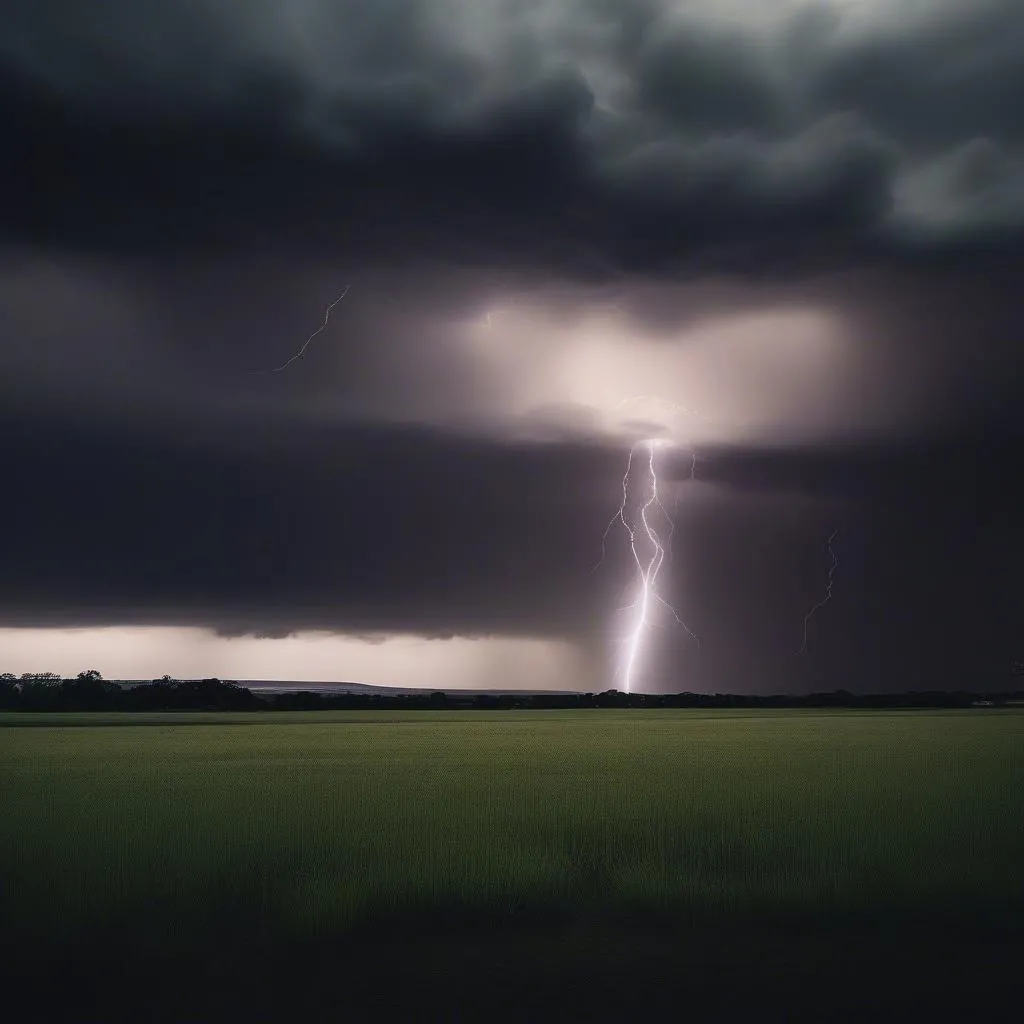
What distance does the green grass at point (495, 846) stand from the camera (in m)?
13.2

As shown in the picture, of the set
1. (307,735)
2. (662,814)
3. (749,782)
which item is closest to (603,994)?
(662,814)

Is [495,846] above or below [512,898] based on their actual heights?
above

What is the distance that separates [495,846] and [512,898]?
3713mm

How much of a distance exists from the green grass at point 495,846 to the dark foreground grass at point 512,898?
0.07m

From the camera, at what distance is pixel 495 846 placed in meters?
17.7

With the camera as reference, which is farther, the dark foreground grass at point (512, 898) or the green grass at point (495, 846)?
the green grass at point (495, 846)

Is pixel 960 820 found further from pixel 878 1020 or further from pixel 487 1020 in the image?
pixel 487 1020

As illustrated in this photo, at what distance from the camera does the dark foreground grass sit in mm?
9820

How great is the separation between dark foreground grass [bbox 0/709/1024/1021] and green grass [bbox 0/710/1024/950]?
0.07 meters

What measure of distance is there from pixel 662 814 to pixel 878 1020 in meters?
13.0

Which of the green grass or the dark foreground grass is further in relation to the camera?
the green grass

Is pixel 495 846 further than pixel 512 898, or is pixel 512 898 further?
pixel 495 846

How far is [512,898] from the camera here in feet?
45.9

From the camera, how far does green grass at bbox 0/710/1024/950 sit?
13.2 m
